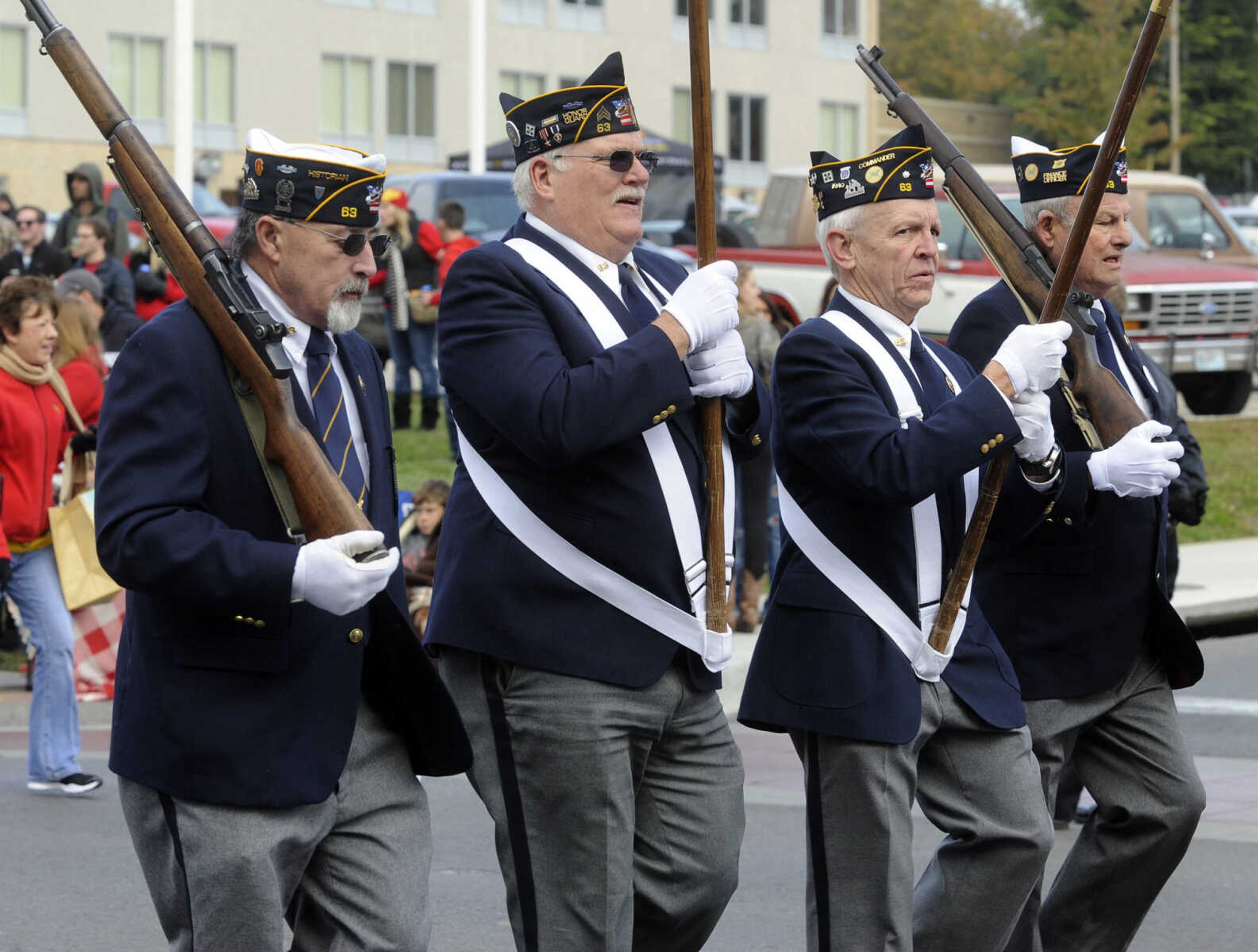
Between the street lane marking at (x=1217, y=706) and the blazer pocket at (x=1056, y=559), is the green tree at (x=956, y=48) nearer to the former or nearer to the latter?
the street lane marking at (x=1217, y=706)

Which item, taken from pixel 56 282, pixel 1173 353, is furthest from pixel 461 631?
pixel 1173 353

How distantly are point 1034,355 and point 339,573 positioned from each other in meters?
1.59

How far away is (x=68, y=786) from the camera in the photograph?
839 centimetres

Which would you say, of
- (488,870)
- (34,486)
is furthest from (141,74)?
(488,870)

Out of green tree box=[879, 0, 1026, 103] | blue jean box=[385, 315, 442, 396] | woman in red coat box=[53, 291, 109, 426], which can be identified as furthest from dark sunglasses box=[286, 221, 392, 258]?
green tree box=[879, 0, 1026, 103]

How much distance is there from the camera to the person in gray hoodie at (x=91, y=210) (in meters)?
15.3

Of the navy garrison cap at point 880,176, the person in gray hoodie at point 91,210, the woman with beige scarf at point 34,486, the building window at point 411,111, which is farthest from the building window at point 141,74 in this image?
the navy garrison cap at point 880,176

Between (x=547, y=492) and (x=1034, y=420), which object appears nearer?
(x=547, y=492)

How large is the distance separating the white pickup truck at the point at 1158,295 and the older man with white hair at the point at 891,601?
12.6 m

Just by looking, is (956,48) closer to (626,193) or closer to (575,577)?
(626,193)

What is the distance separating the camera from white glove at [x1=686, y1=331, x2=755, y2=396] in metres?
4.26

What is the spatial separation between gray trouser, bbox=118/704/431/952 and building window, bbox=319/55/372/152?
141 feet

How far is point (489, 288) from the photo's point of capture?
424 cm

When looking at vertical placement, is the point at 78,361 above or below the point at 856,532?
above
